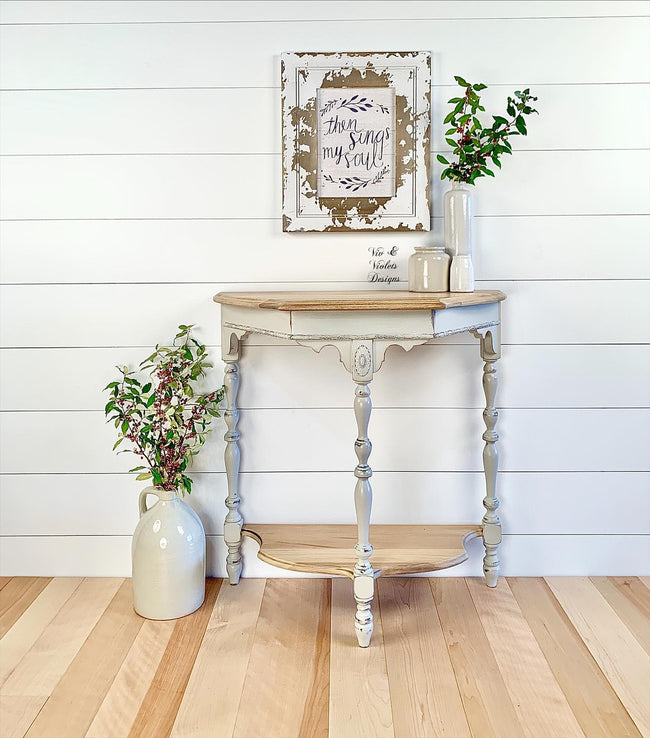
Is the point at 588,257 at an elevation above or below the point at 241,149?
below

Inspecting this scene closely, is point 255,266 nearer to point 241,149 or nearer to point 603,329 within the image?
point 241,149

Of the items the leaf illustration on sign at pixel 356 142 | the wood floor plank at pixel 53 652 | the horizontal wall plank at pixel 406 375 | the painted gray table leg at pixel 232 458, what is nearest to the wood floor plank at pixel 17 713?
the wood floor plank at pixel 53 652

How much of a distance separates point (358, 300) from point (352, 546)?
0.75 meters

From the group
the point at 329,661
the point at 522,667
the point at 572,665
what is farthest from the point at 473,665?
the point at 329,661

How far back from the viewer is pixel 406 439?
7.75 ft

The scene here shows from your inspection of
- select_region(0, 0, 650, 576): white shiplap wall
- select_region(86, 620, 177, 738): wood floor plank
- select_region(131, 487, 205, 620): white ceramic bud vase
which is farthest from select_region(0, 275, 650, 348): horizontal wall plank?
select_region(86, 620, 177, 738): wood floor plank

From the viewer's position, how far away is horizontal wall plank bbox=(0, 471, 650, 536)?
2377mm

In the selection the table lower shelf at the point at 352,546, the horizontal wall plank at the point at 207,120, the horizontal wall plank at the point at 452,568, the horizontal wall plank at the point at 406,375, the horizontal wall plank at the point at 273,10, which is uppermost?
the horizontal wall plank at the point at 273,10

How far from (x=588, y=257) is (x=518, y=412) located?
20.3 inches

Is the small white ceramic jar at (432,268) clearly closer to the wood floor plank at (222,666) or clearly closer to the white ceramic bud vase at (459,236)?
the white ceramic bud vase at (459,236)

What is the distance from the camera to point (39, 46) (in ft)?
7.38

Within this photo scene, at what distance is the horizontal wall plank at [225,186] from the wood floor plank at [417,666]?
1.16 metres

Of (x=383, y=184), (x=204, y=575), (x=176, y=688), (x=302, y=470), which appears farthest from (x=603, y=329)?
(x=176, y=688)

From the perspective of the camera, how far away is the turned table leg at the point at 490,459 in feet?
7.30
